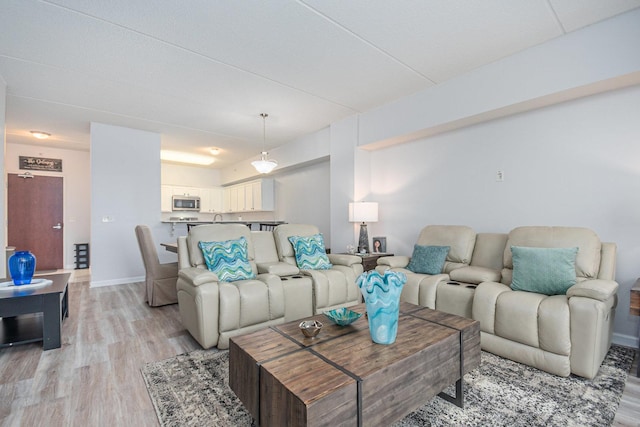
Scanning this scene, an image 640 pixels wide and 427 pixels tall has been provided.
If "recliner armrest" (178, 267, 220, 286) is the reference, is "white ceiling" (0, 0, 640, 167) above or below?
above

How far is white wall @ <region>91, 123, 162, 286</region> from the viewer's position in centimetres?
500

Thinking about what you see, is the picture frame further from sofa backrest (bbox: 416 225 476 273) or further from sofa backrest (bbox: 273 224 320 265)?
sofa backrest (bbox: 273 224 320 265)

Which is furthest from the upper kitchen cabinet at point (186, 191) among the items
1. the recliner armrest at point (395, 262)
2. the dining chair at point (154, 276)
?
the recliner armrest at point (395, 262)

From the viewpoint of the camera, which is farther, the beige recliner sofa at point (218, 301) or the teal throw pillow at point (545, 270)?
the beige recliner sofa at point (218, 301)

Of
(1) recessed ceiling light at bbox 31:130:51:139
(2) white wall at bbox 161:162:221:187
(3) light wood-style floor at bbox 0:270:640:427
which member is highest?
(1) recessed ceiling light at bbox 31:130:51:139

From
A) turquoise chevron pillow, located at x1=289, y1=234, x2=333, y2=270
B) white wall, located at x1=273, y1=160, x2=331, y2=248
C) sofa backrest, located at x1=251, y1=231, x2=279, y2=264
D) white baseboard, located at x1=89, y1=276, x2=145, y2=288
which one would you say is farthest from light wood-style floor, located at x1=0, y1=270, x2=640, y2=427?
white wall, located at x1=273, y1=160, x2=331, y2=248

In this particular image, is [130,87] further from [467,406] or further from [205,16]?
[467,406]

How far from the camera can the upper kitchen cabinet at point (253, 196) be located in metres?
7.24

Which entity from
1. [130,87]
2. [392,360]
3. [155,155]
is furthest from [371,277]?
[155,155]

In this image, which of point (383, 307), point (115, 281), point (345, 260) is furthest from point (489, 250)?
point (115, 281)

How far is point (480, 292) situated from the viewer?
252cm

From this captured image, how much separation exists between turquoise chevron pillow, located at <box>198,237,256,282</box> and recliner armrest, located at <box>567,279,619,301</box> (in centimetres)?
262

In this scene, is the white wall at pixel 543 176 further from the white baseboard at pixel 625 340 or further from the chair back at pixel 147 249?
the chair back at pixel 147 249

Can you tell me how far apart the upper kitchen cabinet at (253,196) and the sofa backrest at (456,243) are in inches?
180
